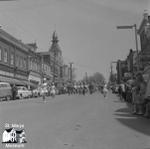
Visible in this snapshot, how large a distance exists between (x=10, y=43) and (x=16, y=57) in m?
3.12

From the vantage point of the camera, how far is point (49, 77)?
4950 cm

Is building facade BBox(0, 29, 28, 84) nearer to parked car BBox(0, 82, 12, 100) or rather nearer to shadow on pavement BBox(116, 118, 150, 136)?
parked car BBox(0, 82, 12, 100)

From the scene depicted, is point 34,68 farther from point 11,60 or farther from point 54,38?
point 54,38

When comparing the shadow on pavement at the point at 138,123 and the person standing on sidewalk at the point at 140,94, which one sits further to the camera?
the person standing on sidewalk at the point at 140,94

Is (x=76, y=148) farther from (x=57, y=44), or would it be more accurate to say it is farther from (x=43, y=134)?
(x=57, y=44)

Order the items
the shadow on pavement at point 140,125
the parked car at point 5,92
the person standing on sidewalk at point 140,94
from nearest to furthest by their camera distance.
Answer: the shadow on pavement at point 140,125, the person standing on sidewalk at point 140,94, the parked car at point 5,92

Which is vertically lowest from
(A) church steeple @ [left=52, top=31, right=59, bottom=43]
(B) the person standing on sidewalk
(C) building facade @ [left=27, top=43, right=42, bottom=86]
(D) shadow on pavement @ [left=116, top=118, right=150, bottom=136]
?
(D) shadow on pavement @ [left=116, top=118, right=150, bottom=136]

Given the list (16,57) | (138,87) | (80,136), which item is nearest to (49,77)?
(16,57)

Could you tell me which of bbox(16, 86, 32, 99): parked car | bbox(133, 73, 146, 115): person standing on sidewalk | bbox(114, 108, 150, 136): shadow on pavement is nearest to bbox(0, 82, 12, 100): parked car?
bbox(16, 86, 32, 99): parked car

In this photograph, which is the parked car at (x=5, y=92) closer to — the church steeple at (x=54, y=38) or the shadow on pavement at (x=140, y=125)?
the shadow on pavement at (x=140, y=125)

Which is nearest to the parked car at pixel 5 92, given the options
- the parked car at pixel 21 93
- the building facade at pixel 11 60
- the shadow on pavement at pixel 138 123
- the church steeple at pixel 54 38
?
the parked car at pixel 21 93

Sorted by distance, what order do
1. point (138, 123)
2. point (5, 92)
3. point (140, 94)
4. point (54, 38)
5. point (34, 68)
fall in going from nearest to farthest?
point (54, 38) < point (138, 123) < point (140, 94) < point (5, 92) < point (34, 68)

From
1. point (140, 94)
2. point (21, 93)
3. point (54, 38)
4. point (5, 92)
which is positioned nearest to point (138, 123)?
point (140, 94)

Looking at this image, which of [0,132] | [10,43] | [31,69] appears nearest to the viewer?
[0,132]
